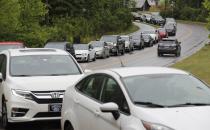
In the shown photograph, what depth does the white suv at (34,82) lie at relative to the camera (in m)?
11.1

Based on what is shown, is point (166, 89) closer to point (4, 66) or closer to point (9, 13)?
point (4, 66)

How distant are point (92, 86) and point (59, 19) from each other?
6798 cm

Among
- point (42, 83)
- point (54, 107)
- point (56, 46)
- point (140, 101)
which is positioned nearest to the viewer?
point (140, 101)

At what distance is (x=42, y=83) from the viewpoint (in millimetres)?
11297

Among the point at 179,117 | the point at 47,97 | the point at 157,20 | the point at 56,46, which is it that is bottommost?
the point at 157,20

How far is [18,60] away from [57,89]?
182cm

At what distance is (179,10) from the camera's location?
12950 cm


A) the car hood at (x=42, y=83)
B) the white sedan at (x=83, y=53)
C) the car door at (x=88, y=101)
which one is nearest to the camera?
the car door at (x=88, y=101)

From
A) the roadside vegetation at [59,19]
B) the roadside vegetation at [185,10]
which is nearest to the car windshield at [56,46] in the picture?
the roadside vegetation at [59,19]

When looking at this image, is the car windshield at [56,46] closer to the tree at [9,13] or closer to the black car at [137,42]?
the tree at [9,13]

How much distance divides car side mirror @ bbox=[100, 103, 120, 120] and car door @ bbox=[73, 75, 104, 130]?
576 millimetres

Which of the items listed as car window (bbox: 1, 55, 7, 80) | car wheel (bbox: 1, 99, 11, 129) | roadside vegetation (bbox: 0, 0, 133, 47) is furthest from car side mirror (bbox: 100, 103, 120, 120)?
roadside vegetation (bbox: 0, 0, 133, 47)

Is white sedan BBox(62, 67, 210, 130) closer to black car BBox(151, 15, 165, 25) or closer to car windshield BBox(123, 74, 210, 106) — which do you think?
car windshield BBox(123, 74, 210, 106)

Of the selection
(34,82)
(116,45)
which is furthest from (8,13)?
(34,82)
